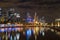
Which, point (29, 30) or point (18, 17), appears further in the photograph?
point (29, 30)

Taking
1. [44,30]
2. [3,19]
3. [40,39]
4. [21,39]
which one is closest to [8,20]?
[3,19]

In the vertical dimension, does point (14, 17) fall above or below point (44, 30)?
above

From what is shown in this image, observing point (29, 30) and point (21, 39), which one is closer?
point (21, 39)

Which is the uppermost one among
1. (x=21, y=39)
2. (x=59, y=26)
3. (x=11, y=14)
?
(x=11, y=14)

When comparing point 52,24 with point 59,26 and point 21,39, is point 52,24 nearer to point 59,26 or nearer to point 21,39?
point 59,26

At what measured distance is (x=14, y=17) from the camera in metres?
25.9

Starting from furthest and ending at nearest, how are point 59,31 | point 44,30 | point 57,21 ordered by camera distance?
point 44,30
point 59,31
point 57,21

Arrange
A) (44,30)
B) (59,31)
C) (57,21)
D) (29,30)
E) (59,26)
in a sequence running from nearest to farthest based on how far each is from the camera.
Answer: (57,21), (59,26), (59,31), (44,30), (29,30)

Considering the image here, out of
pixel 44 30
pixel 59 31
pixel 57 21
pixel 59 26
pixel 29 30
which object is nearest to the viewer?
pixel 57 21

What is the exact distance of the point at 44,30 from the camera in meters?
32.8

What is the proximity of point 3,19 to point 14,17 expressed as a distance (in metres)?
1.50

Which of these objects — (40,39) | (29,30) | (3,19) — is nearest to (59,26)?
(40,39)

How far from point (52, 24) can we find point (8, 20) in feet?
18.7

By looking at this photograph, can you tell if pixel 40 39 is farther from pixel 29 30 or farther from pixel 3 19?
pixel 29 30
